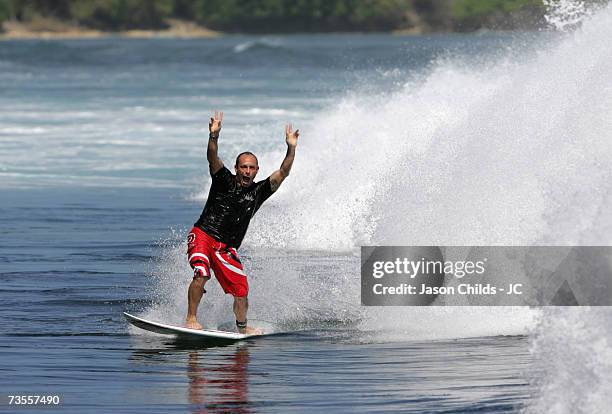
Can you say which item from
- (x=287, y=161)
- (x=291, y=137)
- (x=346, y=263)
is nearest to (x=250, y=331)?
(x=287, y=161)

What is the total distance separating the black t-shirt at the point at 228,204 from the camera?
11234 millimetres

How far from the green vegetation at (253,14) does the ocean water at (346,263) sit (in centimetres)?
10611

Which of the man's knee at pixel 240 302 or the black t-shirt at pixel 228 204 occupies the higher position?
the black t-shirt at pixel 228 204

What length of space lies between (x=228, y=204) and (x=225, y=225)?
159mm

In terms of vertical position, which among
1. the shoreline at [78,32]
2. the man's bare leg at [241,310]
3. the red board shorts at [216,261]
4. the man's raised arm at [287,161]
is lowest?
the man's bare leg at [241,310]

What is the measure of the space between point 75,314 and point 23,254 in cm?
370

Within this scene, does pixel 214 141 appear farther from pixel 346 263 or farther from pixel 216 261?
pixel 346 263

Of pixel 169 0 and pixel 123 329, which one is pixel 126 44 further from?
pixel 123 329

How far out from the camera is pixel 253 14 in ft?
463

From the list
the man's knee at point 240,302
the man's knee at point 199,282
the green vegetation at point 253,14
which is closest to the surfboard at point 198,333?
the man's knee at point 240,302

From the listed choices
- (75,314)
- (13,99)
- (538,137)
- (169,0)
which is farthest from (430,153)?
(169,0)

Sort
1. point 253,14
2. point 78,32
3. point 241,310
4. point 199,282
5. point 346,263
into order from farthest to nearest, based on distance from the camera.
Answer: point 253,14, point 78,32, point 346,263, point 241,310, point 199,282

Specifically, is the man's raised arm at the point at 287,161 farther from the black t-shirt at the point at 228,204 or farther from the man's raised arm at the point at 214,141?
the man's raised arm at the point at 214,141

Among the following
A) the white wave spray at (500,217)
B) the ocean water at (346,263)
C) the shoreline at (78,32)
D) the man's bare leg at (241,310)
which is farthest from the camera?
the shoreline at (78,32)
